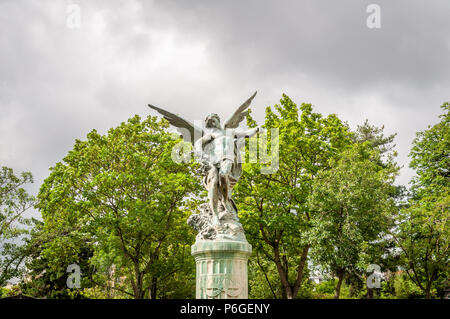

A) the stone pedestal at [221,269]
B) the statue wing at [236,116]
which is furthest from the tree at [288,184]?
the stone pedestal at [221,269]

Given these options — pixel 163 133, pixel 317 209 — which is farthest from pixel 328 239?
pixel 163 133

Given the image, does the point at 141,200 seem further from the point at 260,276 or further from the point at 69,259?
the point at 260,276

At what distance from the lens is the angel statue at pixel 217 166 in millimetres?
9406

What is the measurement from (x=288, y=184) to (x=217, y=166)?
12094 mm

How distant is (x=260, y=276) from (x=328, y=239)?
14.4 metres

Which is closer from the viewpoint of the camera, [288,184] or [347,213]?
[347,213]

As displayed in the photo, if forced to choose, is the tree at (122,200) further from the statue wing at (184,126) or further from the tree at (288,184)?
the statue wing at (184,126)

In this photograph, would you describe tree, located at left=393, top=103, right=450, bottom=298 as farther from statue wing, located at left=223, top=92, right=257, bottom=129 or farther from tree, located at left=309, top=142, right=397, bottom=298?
statue wing, located at left=223, top=92, right=257, bottom=129

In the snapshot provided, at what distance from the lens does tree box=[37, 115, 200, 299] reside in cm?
2002

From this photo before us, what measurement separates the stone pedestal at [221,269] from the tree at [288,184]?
1092cm

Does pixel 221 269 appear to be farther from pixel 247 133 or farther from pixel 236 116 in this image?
pixel 236 116

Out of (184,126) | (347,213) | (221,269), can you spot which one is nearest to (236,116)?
(184,126)

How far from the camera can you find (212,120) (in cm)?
1045

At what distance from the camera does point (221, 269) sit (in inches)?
344
